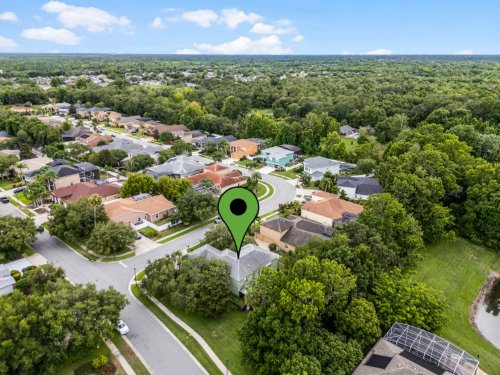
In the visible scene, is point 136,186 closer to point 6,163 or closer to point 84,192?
point 84,192

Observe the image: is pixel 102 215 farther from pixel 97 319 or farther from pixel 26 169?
pixel 26 169

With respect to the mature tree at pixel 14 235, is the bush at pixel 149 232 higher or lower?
lower

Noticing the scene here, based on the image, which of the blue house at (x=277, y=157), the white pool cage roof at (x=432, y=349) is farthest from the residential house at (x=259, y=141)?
the white pool cage roof at (x=432, y=349)

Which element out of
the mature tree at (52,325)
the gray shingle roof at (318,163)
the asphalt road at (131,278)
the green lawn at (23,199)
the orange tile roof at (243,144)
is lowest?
the green lawn at (23,199)

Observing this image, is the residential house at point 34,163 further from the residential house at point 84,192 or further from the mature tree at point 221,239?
the mature tree at point 221,239

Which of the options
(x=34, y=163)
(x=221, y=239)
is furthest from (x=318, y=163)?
(x=34, y=163)

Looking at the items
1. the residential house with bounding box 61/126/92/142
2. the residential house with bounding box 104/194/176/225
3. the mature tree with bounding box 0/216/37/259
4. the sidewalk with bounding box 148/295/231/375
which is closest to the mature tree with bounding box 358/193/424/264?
the sidewalk with bounding box 148/295/231/375

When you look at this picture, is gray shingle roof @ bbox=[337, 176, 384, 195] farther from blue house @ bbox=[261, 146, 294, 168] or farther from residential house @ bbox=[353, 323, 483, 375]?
residential house @ bbox=[353, 323, 483, 375]
